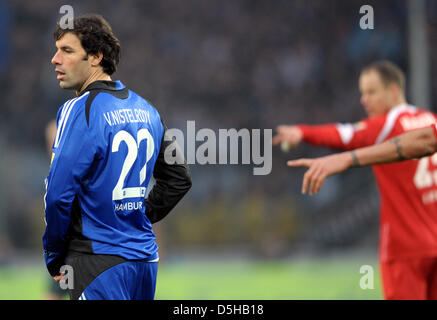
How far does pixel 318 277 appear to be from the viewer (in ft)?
33.0

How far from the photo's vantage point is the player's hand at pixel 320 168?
130 inches

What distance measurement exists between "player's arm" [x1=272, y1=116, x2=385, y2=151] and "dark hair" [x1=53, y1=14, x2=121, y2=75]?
74.8 inches

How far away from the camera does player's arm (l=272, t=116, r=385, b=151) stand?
5.00 metres

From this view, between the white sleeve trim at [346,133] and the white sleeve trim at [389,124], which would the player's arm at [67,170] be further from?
the white sleeve trim at [389,124]

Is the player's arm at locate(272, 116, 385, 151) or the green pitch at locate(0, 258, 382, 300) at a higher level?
the player's arm at locate(272, 116, 385, 151)

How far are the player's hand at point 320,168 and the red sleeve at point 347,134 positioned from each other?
1.48 metres

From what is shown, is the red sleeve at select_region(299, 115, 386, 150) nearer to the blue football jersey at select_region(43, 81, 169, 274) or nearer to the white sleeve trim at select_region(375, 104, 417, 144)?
the white sleeve trim at select_region(375, 104, 417, 144)

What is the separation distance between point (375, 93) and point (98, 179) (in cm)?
293

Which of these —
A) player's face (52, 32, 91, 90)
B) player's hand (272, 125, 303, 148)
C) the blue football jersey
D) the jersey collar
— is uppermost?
player's hand (272, 125, 303, 148)

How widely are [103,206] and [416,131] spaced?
5.87ft

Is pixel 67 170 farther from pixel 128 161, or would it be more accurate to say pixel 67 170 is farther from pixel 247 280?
pixel 247 280

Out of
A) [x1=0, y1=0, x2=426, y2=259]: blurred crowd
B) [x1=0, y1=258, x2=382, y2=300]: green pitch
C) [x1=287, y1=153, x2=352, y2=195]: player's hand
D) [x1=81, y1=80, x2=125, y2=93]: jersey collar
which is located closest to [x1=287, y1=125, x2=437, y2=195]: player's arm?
[x1=287, y1=153, x2=352, y2=195]: player's hand
